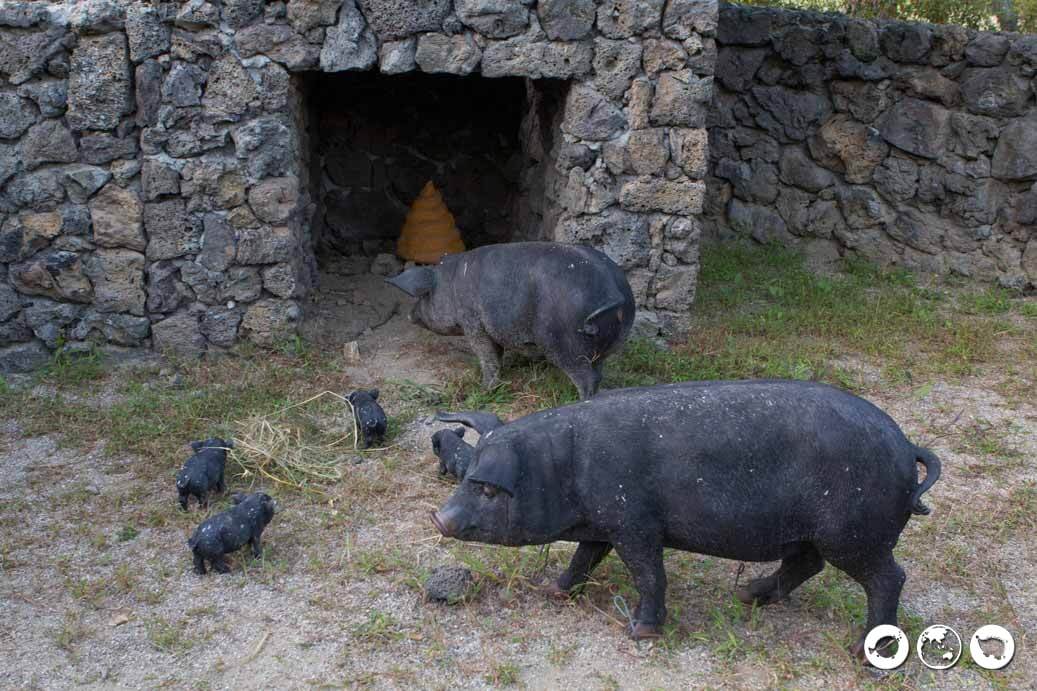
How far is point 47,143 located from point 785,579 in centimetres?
490

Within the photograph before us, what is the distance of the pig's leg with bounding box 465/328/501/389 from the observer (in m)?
6.18

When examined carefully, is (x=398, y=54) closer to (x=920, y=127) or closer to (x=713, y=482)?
(x=713, y=482)

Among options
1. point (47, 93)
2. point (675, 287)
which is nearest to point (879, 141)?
point (675, 287)

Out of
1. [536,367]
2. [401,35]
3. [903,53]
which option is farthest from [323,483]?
[903,53]

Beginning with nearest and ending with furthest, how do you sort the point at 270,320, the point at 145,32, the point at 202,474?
the point at 202,474 < the point at 145,32 < the point at 270,320

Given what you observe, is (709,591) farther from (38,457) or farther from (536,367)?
(38,457)

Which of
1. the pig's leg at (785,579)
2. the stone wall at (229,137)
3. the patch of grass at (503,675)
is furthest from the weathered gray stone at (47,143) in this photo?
the pig's leg at (785,579)

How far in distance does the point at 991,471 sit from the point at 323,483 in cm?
338

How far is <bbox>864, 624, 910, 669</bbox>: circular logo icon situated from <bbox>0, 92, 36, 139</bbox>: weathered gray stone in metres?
5.39

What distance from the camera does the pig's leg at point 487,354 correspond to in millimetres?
6184

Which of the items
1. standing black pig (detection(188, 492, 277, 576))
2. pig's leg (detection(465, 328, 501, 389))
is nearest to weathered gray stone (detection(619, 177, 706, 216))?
pig's leg (detection(465, 328, 501, 389))

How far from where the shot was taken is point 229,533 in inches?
167

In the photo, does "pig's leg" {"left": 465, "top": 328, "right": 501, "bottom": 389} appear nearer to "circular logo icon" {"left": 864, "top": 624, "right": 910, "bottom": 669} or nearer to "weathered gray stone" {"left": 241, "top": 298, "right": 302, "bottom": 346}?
"weathered gray stone" {"left": 241, "top": 298, "right": 302, "bottom": 346}

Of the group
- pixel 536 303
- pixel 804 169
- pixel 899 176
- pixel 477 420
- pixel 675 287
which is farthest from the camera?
pixel 804 169
